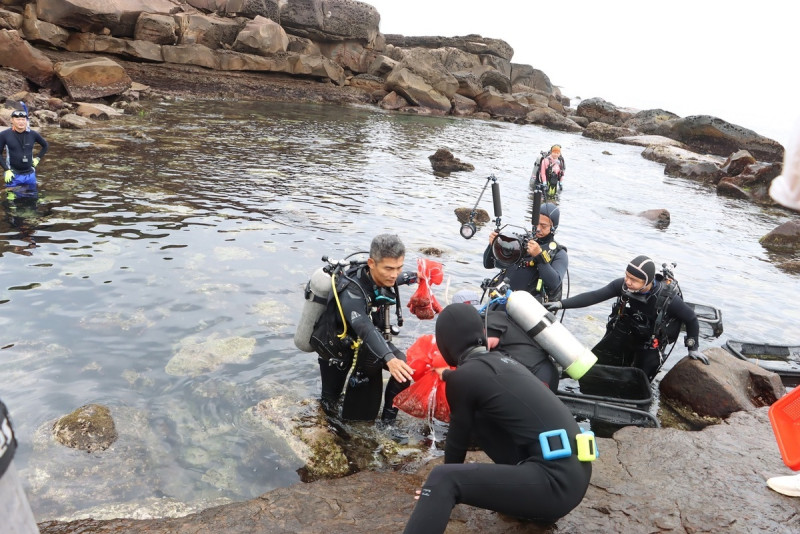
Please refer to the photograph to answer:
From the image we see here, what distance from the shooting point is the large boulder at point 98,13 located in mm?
28453

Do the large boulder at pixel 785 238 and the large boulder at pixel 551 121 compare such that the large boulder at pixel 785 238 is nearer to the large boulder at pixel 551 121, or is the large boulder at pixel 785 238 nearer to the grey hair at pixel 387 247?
the grey hair at pixel 387 247

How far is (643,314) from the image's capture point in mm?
6617

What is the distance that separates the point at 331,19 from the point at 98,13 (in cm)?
1683

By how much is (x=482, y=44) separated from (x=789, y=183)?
55929mm

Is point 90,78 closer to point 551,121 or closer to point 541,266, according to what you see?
point 541,266

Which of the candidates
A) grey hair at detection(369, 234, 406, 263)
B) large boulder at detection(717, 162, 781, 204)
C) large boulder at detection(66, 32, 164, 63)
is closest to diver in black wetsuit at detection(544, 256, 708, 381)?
grey hair at detection(369, 234, 406, 263)

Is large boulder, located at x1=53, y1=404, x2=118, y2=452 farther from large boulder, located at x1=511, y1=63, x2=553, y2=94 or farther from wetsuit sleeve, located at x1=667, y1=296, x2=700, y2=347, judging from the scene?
large boulder, located at x1=511, y1=63, x2=553, y2=94

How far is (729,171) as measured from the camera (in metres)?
27.7

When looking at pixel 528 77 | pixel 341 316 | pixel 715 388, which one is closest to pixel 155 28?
pixel 341 316

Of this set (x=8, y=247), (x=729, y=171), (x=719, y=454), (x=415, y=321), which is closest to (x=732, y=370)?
(x=719, y=454)

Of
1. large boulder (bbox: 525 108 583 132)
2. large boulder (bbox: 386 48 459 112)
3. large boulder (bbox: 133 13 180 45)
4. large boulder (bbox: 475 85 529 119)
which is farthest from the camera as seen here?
large boulder (bbox: 475 85 529 119)

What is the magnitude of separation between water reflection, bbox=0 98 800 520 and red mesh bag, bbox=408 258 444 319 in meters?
1.24

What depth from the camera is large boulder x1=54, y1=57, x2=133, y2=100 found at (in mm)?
24734

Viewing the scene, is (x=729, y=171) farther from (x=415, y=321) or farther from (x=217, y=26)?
(x=217, y=26)
